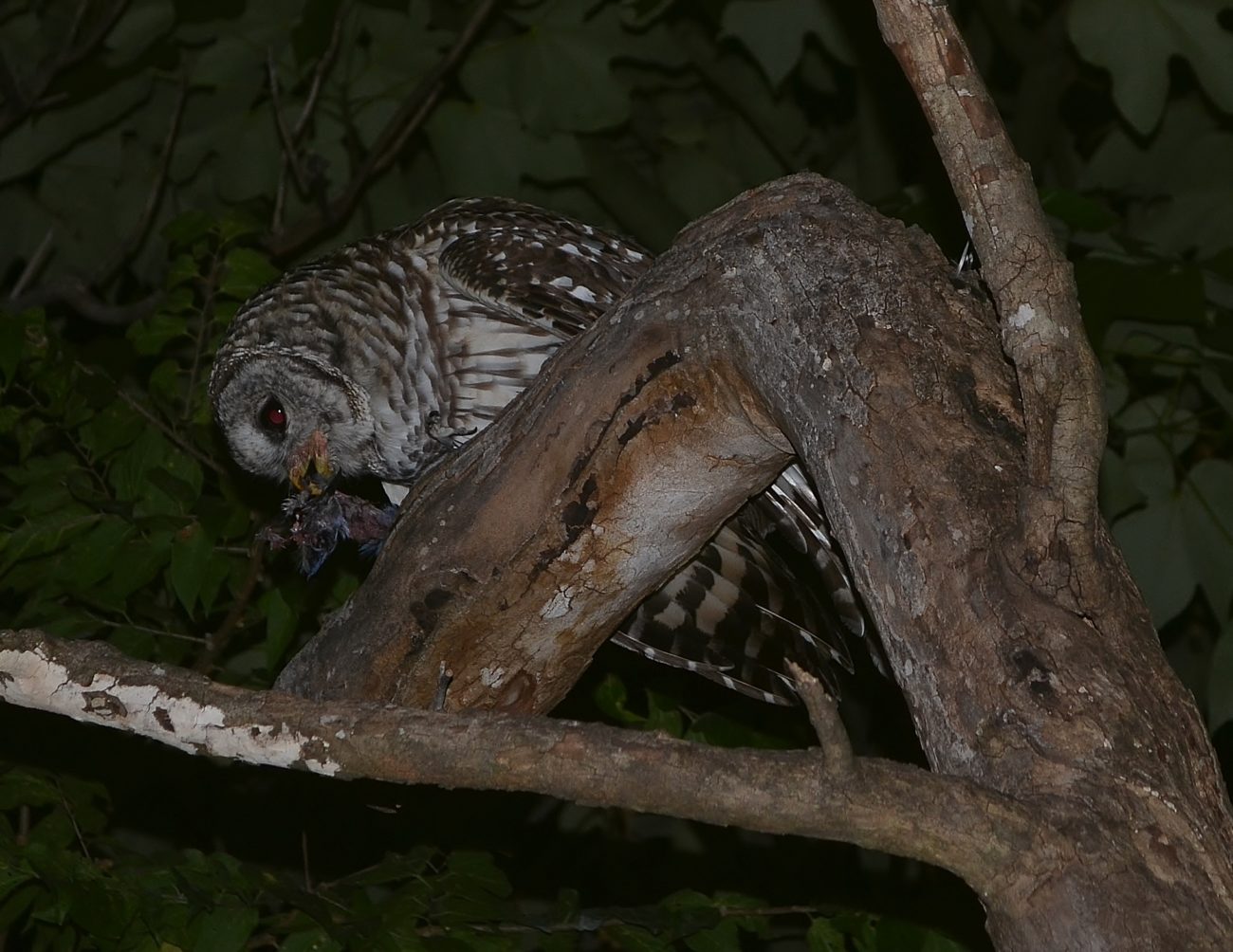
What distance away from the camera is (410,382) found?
3789 millimetres

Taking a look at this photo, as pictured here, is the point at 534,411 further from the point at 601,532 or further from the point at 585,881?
the point at 585,881

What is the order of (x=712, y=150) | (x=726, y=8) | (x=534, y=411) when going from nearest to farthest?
(x=534, y=411) < (x=726, y=8) < (x=712, y=150)

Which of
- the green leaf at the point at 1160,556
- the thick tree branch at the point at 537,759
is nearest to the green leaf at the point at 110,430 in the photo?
the thick tree branch at the point at 537,759

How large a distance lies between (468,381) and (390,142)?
67.0 inches

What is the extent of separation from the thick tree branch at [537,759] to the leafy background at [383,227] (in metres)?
1.18

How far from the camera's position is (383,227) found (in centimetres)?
533

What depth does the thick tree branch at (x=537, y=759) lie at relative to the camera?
1.53 metres

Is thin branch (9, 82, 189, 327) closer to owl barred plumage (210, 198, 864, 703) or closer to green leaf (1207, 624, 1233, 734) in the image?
owl barred plumage (210, 198, 864, 703)

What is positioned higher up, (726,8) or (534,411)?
(726,8)

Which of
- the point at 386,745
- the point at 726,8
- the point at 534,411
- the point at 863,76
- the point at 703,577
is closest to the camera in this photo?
the point at 386,745

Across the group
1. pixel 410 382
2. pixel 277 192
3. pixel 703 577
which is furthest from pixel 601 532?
pixel 277 192

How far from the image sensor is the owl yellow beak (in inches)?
150

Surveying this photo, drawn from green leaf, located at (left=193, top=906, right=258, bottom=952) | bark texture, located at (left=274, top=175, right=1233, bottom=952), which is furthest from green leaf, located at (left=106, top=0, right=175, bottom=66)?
green leaf, located at (left=193, top=906, right=258, bottom=952)

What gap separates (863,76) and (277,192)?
210 centimetres
